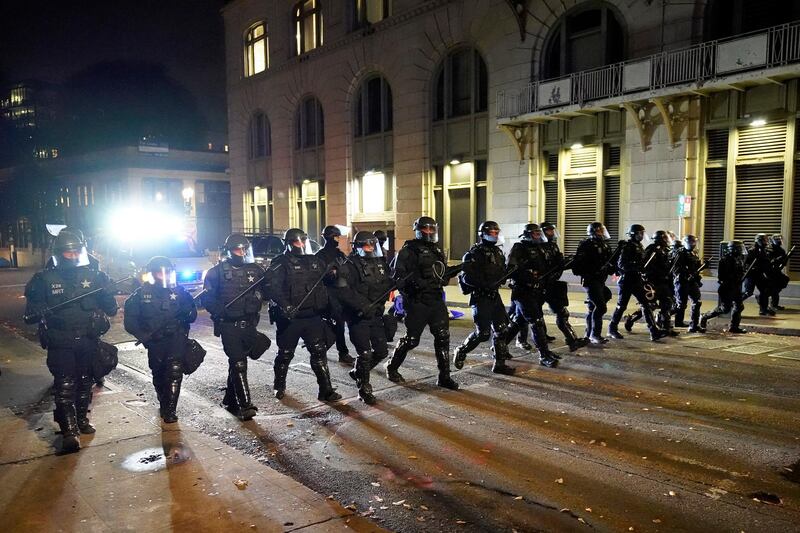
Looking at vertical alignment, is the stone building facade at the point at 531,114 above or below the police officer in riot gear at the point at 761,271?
above

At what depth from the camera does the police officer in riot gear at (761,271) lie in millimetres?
12688

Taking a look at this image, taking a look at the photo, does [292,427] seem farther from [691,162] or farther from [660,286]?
[691,162]

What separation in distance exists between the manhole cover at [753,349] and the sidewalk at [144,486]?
319 inches

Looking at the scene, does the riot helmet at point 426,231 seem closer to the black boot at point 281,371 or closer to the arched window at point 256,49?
the black boot at point 281,371

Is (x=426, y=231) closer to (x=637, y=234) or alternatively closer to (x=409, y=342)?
(x=409, y=342)

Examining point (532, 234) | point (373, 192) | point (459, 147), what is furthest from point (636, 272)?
point (373, 192)

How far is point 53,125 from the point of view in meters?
59.8

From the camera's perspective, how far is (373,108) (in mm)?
25969

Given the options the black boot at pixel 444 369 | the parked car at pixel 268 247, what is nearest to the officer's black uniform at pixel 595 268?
the black boot at pixel 444 369

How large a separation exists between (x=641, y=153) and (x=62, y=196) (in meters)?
48.1

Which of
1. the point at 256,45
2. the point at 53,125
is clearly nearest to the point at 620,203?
the point at 256,45

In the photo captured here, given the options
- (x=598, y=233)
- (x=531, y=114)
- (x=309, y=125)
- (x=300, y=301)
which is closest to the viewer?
(x=300, y=301)

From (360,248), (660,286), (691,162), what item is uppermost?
(691,162)

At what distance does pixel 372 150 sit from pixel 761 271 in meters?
16.3
